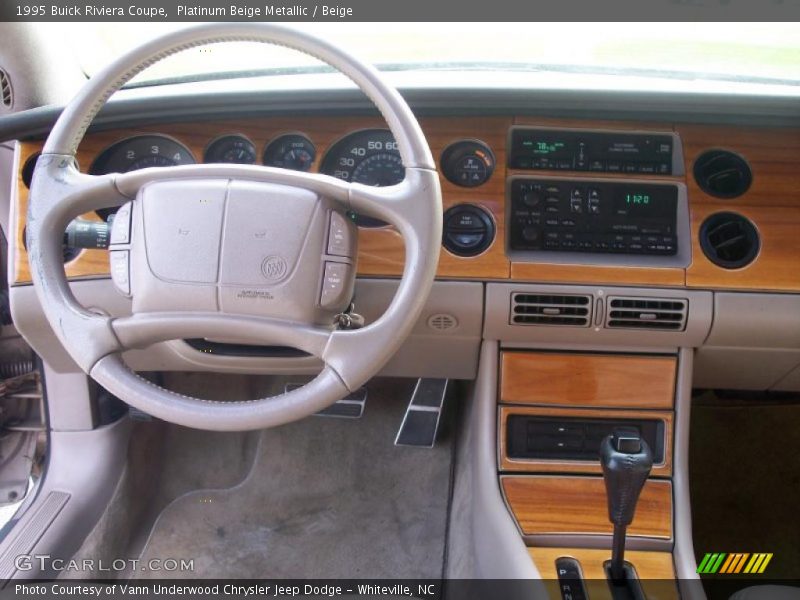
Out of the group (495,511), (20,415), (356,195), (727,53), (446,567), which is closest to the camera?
(356,195)

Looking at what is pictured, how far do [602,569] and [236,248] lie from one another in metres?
1.08

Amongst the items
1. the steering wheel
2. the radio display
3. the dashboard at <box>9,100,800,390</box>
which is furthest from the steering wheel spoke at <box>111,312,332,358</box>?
the radio display

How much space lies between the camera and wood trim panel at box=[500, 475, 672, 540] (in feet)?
5.42

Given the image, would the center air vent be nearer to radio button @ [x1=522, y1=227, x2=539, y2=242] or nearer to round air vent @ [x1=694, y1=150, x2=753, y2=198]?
radio button @ [x1=522, y1=227, x2=539, y2=242]

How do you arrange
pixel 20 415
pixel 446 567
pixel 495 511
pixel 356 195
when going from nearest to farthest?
pixel 356 195 < pixel 495 511 < pixel 446 567 < pixel 20 415

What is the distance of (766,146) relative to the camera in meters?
1.71

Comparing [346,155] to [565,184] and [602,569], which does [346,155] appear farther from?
[602,569]

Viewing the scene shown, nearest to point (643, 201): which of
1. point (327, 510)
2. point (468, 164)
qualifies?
point (468, 164)

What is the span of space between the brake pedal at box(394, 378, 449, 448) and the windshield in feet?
3.54

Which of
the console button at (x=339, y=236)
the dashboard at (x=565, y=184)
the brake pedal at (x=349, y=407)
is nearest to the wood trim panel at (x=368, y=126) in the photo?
the dashboard at (x=565, y=184)

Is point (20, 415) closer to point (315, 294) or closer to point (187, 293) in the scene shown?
point (187, 293)

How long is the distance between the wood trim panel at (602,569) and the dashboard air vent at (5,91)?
175 centimetres
